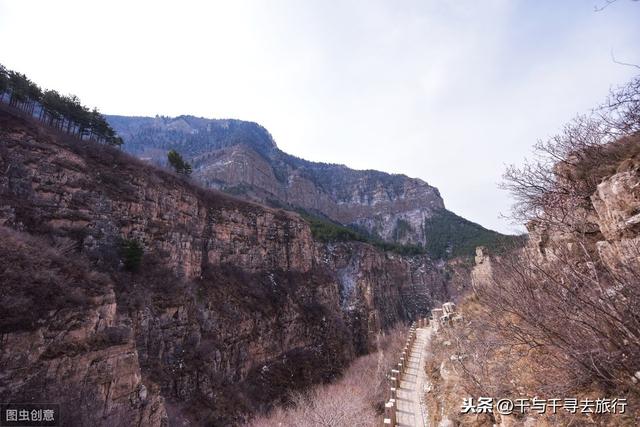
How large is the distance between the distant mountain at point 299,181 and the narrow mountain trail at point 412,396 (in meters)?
72.1

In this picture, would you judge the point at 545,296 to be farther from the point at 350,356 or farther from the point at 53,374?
the point at 350,356

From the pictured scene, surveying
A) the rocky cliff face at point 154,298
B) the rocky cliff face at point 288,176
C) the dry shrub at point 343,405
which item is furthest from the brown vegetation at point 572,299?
the rocky cliff face at point 288,176

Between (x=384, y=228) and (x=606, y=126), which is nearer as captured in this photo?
(x=606, y=126)

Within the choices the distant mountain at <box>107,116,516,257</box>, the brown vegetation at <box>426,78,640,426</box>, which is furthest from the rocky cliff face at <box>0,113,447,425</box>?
the distant mountain at <box>107,116,516,257</box>

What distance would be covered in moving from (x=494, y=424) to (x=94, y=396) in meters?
13.5

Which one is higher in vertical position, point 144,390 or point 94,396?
A: point 94,396

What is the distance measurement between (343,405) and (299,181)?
103 meters

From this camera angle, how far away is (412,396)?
1062 cm

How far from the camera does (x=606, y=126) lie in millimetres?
6527

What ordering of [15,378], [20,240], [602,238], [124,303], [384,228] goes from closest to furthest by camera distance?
[602,238]
[15,378]
[20,240]
[124,303]
[384,228]

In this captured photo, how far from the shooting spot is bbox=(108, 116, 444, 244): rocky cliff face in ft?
314

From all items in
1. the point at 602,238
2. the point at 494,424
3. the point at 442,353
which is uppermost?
the point at 602,238

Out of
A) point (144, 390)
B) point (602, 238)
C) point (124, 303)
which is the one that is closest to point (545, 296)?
point (602, 238)

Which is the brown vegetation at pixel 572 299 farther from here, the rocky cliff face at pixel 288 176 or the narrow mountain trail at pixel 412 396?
the rocky cliff face at pixel 288 176
